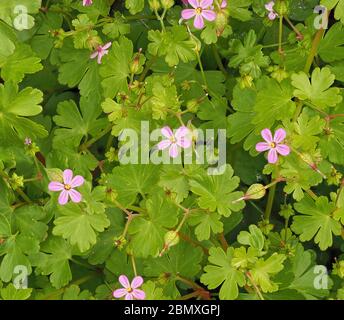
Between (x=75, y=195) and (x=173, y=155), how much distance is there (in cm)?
32

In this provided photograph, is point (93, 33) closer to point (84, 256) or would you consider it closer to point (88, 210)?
point (88, 210)

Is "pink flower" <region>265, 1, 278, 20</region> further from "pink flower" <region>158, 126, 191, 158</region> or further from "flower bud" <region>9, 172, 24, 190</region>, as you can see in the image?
"flower bud" <region>9, 172, 24, 190</region>

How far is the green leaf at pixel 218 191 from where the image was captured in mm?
1981

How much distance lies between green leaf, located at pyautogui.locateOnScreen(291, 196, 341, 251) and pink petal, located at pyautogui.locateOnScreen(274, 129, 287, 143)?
0.29 m

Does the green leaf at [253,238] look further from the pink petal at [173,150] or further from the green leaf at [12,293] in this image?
the green leaf at [12,293]

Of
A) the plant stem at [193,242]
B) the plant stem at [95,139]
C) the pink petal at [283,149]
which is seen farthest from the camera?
the plant stem at [95,139]

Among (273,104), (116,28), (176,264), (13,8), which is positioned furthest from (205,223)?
(13,8)

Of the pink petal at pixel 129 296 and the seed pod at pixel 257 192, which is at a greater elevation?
the seed pod at pixel 257 192

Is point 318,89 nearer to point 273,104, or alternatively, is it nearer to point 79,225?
point 273,104

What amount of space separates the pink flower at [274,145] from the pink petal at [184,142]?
206mm

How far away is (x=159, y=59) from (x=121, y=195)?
1.80 ft

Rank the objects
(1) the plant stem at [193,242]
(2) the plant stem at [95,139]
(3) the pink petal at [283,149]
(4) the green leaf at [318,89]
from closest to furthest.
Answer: (3) the pink petal at [283,149], (4) the green leaf at [318,89], (1) the plant stem at [193,242], (2) the plant stem at [95,139]

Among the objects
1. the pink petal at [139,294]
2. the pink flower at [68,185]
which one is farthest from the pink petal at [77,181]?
the pink petal at [139,294]

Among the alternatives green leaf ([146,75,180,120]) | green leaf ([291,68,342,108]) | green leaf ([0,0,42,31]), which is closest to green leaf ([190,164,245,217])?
green leaf ([146,75,180,120])
